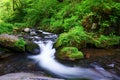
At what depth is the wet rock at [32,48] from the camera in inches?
395

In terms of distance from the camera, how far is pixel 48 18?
1619 centimetres

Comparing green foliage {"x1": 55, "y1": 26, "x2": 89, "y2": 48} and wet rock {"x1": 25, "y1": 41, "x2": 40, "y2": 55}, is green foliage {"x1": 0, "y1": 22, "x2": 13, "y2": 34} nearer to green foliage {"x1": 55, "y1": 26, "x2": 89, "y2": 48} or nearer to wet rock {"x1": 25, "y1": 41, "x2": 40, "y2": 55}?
wet rock {"x1": 25, "y1": 41, "x2": 40, "y2": 55}

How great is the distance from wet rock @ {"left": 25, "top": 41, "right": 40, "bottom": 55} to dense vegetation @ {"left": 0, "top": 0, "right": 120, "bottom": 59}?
0.95m

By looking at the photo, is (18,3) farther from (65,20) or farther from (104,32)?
(104,32)

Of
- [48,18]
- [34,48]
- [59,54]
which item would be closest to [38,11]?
[48,18]

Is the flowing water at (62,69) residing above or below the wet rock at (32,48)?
below

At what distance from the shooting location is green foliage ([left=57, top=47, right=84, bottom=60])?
28.9 feet

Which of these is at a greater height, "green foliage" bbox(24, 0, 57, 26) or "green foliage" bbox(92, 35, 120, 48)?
"green foliage" bbox(24, 0, 57, 26)

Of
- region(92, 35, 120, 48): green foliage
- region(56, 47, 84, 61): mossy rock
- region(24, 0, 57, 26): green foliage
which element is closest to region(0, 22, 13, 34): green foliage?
region(24, 0, 57, 26): green foliage

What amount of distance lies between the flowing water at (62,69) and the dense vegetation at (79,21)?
2.10 ft

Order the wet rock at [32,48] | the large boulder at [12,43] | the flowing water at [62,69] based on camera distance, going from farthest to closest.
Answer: the wet rock at [32,48], the large boulder at [12,43], the flowing water at [62,69]

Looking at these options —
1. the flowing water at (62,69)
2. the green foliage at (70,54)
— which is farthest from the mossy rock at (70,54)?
the flowing water at (62,69)

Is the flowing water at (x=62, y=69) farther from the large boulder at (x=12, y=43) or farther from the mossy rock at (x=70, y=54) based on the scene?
the large boulder at (x=12, y=43)

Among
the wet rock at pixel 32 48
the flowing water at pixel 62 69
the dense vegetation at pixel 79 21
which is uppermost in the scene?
the dense vegetation at pixel 79 21
